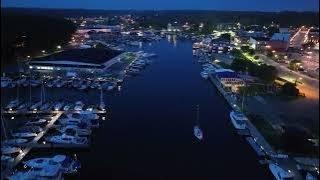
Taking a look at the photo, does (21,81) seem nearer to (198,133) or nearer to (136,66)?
(136,66)

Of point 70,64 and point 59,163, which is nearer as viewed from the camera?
point 59,163

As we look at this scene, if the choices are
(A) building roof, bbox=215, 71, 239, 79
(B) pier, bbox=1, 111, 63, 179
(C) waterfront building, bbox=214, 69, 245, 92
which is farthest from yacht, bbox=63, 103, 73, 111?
(A) building roof, bbox=215, 71, 239, 79

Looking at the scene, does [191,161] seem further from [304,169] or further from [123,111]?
[123,111]

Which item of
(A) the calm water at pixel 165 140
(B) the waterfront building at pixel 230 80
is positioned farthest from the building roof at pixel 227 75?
(A) the calm water at pixel 165 140

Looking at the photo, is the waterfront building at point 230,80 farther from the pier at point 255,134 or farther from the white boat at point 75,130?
the white boat at point 75,130

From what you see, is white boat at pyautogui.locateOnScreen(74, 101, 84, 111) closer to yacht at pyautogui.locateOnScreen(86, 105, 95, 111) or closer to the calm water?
yacht at pyautogui.locateOnScreen(86, 105, 95, 111)

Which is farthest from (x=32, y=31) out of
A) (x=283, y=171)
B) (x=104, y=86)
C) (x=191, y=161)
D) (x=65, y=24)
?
(x=283, y=171)

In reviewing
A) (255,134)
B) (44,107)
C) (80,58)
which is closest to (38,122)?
(44,107)
